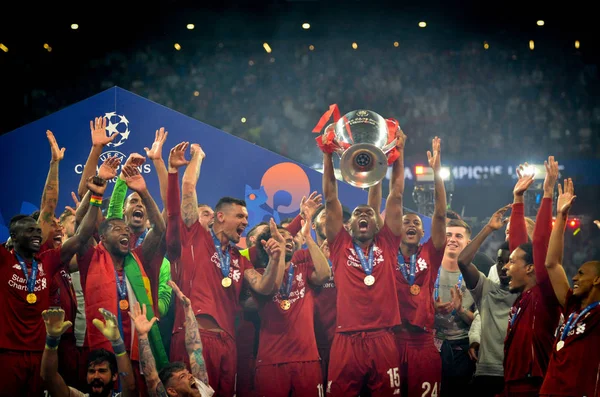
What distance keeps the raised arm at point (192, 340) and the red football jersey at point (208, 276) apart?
0.56ft

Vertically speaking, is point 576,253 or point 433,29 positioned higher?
point 433,29

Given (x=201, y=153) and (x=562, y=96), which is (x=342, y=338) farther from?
(x=562, y=96)

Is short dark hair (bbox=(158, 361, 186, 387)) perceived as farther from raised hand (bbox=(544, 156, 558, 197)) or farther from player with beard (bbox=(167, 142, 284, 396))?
raised hand (bbox=(544, 156, 558, 197))

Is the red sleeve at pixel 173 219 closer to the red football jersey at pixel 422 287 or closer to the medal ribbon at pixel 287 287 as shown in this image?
the medal ribbon at pixel 287 287

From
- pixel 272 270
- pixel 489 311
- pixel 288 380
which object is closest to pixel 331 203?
pixel 272 270

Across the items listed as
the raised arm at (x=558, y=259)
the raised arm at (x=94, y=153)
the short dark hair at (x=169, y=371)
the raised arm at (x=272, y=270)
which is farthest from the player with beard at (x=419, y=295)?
the raised arm at (x=94, y=153)

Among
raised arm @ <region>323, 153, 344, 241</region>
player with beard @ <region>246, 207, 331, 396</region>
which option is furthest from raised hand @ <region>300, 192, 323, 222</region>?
raised arm @ <region>323, 153, 344, 241</region>

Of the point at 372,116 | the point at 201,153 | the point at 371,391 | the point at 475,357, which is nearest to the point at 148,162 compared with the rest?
the point at 201,153

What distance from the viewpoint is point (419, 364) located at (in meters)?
5.70

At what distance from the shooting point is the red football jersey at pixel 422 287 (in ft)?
19.1

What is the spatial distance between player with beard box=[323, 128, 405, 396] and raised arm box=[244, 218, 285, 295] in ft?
1.39

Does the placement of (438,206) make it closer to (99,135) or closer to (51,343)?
(99,135)

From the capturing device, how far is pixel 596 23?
11344 mm

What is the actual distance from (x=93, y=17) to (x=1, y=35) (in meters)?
1.31
